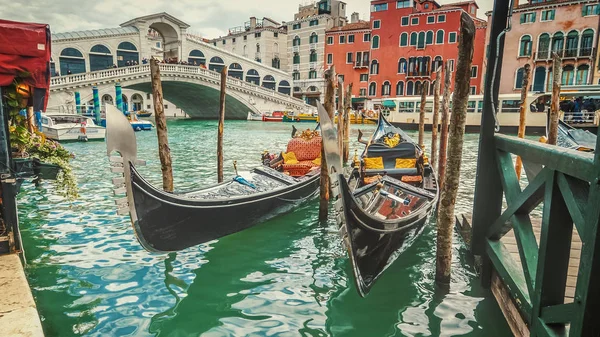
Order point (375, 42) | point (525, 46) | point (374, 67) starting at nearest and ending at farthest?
point (525, 46) → point (375, 42) → point (374, 67)

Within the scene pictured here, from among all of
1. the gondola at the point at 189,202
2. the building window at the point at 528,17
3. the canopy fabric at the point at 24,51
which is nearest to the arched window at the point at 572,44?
the building window at the point at 528,17

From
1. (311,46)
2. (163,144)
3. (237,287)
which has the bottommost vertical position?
(237,287)

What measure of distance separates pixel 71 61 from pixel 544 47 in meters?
26.0

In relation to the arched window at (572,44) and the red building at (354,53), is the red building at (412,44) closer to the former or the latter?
the red building at (354,53)

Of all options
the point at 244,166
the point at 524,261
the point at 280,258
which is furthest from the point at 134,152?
the point at 244,166

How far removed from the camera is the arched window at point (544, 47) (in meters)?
18.0

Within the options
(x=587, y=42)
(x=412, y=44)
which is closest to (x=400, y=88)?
(x=412, y=44)

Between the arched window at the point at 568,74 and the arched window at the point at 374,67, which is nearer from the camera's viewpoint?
the arched window at the point at 568,74

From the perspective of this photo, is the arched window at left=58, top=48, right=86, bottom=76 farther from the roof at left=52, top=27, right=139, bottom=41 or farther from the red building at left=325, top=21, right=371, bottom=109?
the red building at left=325, top=21, right=371, bottom=109

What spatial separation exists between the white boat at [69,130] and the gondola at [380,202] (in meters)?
9.42

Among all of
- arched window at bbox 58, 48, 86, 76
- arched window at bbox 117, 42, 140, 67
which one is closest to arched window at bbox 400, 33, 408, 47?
arched window at bbox 117, 42, 140, 67

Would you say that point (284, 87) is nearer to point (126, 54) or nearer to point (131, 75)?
point (126, 54)

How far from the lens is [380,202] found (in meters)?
3.90

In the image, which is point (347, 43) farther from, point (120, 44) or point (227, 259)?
point (227, 259)
